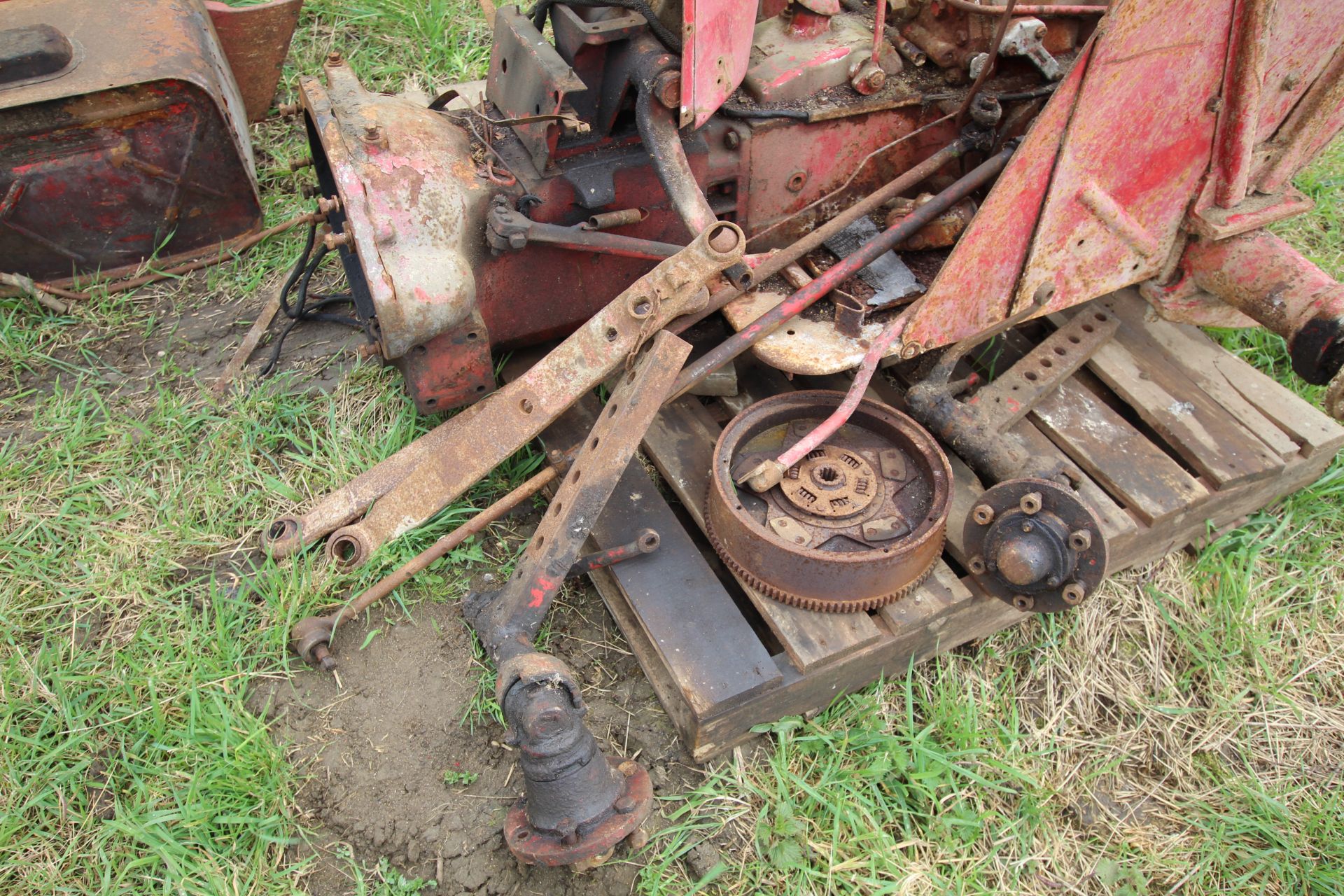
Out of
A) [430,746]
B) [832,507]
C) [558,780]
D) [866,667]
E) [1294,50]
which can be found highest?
[1294,50]

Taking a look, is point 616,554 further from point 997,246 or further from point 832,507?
point 997,246

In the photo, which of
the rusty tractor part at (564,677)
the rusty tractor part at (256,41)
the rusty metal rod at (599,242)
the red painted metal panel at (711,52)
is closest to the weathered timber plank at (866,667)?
the rusty tractor part at (564,677)

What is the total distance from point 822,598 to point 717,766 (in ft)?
1.51

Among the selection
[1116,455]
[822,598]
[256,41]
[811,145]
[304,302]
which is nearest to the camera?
[822,598]

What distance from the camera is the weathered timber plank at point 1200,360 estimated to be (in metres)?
2.63

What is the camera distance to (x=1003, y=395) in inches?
101

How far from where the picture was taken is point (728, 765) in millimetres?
2143

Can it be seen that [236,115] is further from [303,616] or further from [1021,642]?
[1021,642]

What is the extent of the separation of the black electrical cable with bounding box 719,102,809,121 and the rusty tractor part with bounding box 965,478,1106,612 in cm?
117

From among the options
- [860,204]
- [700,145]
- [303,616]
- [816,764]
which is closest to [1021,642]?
[816,764]

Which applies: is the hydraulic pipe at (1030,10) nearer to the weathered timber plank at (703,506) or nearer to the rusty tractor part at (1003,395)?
the rusty tractor part at (1003,395)

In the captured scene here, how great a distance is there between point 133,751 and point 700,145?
2.01m

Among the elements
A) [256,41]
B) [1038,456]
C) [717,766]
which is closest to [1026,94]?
[1038,456]

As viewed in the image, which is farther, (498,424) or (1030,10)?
(1030,10)
